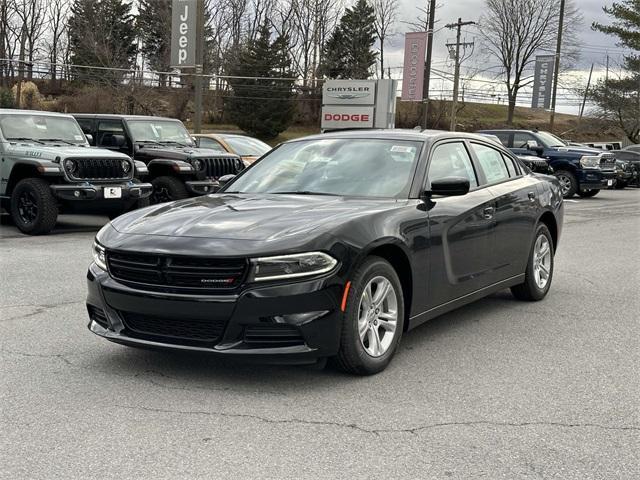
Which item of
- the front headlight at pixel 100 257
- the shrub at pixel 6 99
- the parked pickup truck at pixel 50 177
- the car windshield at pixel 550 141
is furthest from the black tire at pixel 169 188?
the shrub at pixel 6 99

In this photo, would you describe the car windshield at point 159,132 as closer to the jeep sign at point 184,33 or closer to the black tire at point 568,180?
the jeep sign at point 184,33

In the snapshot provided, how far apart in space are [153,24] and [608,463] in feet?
229

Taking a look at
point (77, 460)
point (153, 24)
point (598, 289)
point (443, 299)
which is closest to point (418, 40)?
point (598, 289)

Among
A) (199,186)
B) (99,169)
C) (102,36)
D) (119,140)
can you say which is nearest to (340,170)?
(99,169)

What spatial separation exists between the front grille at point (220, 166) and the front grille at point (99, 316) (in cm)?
967

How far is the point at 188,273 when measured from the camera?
4.21m

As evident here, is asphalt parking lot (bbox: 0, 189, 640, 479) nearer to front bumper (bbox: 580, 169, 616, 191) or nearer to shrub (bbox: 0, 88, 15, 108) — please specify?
front bumper (bbox: 580, 169, 616, 191)

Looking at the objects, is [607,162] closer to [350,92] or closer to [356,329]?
[350,92]

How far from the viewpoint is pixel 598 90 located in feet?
202

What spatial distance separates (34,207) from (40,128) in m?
1.77

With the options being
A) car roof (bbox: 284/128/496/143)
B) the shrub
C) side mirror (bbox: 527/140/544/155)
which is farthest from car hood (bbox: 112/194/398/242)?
the shrub

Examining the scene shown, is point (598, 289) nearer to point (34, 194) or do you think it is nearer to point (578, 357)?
point (578, 357)

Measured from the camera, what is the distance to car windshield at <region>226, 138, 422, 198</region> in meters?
5.40

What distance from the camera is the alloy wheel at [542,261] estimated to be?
702 centimetres
